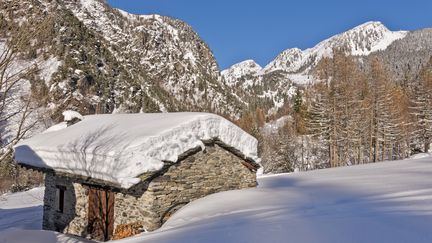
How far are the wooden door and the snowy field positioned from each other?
1683 mm

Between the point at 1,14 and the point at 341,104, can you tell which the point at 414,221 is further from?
the point at 341,104

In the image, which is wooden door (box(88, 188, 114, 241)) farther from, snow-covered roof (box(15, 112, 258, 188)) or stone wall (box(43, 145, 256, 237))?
snow-covered roof (box(15, 112, 258, 188))

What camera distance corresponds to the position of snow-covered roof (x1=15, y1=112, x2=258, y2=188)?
11.5m

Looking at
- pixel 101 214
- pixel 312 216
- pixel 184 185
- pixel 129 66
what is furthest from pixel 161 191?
pixel 129 66

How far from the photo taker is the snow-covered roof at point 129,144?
11.5m

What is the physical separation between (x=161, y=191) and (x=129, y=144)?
1.78m

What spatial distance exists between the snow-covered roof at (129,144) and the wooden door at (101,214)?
106 centimetres

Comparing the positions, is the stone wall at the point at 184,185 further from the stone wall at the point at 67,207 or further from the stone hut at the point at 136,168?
the stone wall at the point at 67,207

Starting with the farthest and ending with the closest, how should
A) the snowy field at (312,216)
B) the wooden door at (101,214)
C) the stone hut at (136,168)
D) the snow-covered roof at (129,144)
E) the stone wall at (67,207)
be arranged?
the stone wall at (67,207), the wooden door at (101,214), the stone hut at (136,168), the snow-covered roof at (129,144), the snowy field at (312,216)

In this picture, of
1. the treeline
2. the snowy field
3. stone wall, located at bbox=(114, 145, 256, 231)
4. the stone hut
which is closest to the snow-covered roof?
the stone hut

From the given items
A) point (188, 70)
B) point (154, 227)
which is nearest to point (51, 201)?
point (154, 227)

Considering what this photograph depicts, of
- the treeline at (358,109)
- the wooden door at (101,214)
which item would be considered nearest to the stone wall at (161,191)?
the wooden door at (101,214)

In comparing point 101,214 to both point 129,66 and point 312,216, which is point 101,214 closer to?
point 312,216

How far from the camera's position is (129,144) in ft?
38.6
